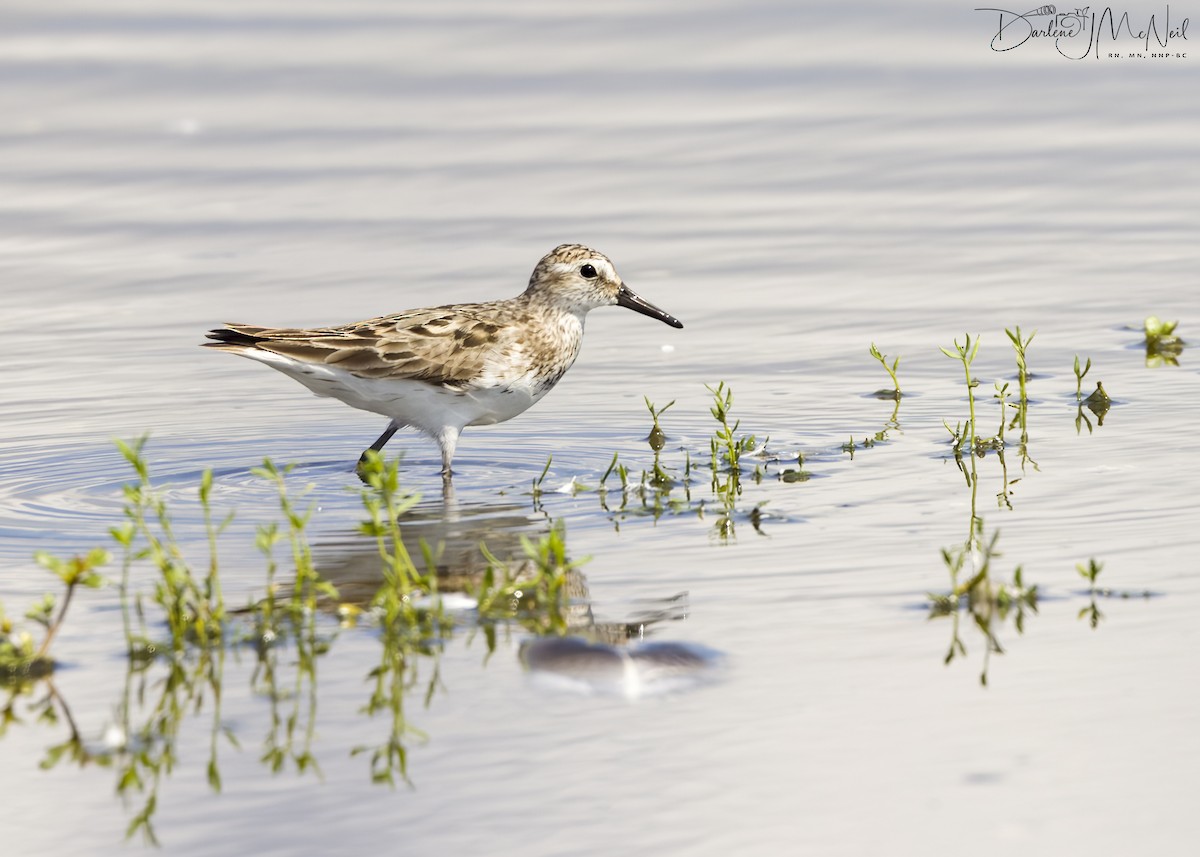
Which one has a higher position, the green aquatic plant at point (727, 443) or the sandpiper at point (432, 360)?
the sandpiper at point (432, 360)

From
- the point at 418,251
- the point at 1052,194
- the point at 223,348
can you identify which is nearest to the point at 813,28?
the point at 1052,194

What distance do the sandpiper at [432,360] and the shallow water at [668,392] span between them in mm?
348

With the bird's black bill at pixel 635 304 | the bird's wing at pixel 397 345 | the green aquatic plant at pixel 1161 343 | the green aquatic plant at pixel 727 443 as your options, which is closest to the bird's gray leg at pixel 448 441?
the bird's wing at pixel 397 345

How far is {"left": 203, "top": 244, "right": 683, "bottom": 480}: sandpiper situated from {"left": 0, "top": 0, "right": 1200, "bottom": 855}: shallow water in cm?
35

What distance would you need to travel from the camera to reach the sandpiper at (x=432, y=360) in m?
10.1

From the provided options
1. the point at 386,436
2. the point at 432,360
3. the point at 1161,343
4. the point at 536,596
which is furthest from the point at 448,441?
the point at 1161,343

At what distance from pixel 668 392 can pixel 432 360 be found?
2.01 meters

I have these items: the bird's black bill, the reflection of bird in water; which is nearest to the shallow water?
the reflection of bird in water

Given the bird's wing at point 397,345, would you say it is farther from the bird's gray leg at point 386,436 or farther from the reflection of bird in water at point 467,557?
the reflection of bird in water at point 467,557

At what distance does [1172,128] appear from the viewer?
18.2 meters

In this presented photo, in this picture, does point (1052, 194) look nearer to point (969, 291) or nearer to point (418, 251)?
point (969, 291)

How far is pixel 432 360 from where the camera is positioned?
33.6ft

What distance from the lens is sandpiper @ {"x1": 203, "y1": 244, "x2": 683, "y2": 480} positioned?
10.1m

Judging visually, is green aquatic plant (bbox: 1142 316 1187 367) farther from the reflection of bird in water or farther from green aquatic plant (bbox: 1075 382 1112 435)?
the reflection of bird in water
